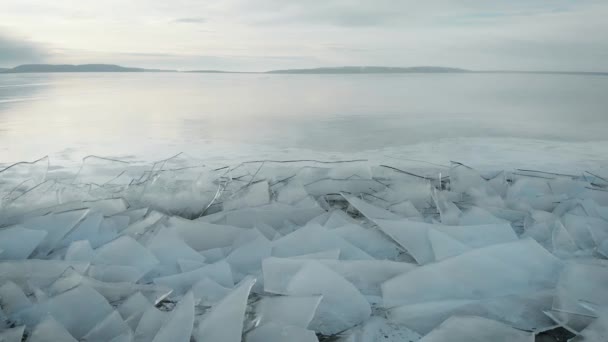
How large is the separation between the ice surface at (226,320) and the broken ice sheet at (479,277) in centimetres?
22

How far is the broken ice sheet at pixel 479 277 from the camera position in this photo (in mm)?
678

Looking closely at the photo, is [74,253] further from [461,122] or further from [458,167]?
[461,122]

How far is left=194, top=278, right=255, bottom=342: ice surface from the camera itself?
561 millimetres

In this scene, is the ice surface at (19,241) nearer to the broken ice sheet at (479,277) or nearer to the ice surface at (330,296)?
the ice surface at (330,296)

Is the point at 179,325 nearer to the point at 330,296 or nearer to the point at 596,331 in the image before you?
the point at 330,296

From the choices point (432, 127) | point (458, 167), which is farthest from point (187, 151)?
point (432, 127)

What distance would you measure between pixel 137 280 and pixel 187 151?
1.51 meters

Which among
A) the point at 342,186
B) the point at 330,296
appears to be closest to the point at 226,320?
the point at 330,296

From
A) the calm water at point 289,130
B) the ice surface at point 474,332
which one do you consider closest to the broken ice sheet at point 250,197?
the ice surface at point 474,332

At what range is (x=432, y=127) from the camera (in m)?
3.07

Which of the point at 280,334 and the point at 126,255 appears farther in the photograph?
the point at 126,255

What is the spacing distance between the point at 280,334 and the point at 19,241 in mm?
613

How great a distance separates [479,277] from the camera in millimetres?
707

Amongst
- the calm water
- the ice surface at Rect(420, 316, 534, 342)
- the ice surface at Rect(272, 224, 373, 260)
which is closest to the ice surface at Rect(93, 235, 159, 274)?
the ice surface at Rect(272, 224, 373, 260)
